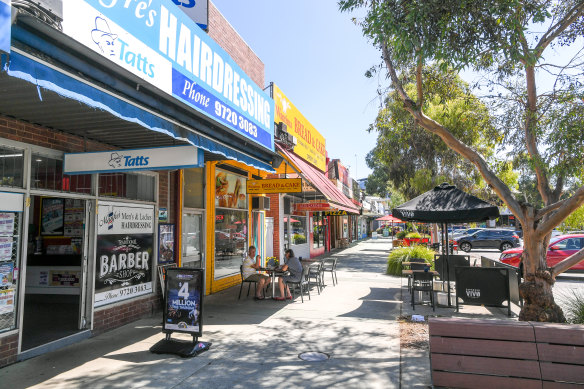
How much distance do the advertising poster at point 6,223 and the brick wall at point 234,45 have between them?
6248 millimetres

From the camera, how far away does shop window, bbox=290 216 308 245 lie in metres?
17.1

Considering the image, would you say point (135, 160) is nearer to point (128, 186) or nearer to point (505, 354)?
point (128, 186)

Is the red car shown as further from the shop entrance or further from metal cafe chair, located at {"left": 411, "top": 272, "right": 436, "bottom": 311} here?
the shop entrance

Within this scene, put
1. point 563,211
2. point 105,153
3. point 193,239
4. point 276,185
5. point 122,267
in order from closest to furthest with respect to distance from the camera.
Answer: point 563,211 → point 105,153 → point 122,267 → point 193,239 → point 276,185

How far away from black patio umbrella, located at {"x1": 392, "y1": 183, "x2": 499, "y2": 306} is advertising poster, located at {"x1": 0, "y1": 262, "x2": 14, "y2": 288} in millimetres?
7067

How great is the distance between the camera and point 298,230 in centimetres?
1800

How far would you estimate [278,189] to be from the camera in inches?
388

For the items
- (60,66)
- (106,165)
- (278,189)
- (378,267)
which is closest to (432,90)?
(278,189)

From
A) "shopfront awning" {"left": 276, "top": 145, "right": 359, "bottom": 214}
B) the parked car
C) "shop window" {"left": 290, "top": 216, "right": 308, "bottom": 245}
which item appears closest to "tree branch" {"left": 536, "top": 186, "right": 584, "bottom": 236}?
"shopfront awning" {"left": 276, "top": 145, "right": 359, "bottom": 214}

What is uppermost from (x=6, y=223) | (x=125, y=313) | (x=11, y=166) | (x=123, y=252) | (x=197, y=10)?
(x=197, y=10)

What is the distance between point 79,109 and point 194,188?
4.65 m

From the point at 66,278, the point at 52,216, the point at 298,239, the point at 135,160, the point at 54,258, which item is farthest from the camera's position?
the point at 298,239

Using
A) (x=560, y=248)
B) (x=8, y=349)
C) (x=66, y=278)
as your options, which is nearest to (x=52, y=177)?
(x=8, y=349)

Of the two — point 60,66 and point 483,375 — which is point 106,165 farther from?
point 483,375
